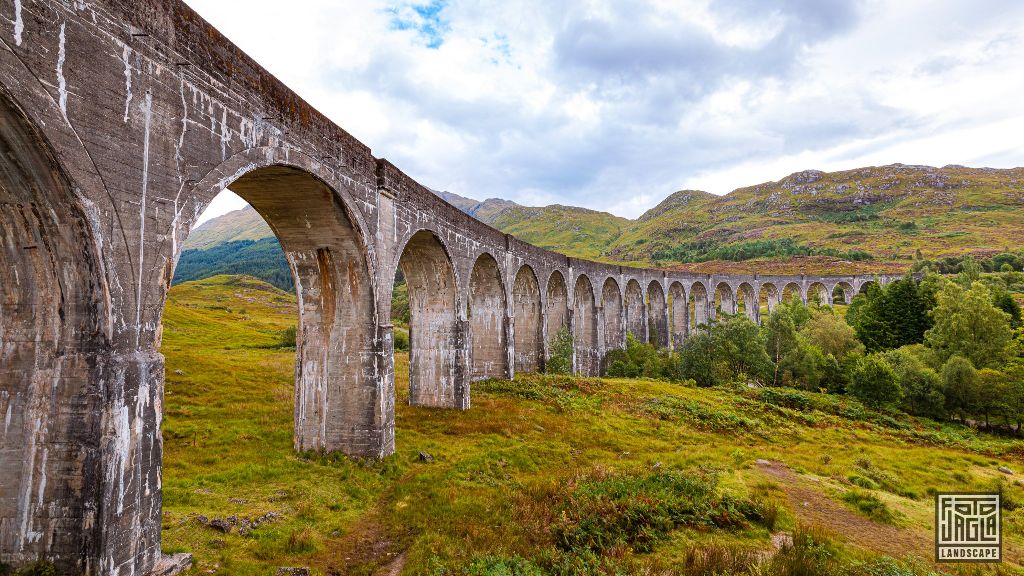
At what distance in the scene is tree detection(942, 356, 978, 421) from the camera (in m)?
26.0

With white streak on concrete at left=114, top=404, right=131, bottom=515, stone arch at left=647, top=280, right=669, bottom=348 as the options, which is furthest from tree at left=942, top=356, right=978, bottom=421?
white streak on concrete at left=114, top=404, right=131, bottom=515

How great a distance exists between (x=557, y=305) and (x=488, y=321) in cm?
1039

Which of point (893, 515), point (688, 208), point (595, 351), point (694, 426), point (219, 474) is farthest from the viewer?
point (688, 208)

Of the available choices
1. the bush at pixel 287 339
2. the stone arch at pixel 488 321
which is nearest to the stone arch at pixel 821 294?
the stone arch at pixel 488 321

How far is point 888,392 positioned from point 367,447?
100ft

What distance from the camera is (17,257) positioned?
20.0ft

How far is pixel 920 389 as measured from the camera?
2745 cm

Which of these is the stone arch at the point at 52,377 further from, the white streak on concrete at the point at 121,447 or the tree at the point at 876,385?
the tree at the point at 876,385

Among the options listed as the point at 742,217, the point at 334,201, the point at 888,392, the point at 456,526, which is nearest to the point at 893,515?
the point at 456,526

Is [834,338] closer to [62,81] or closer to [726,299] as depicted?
[726,299]

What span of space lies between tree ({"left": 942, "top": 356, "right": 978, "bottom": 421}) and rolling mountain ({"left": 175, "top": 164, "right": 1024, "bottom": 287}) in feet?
193

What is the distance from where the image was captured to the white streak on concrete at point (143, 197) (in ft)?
21.4

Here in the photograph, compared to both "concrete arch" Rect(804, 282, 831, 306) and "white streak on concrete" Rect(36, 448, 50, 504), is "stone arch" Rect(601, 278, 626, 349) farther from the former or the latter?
"concrete arch" Rect(804, 282, 831, 306)

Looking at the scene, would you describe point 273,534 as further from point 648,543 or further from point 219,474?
point 648,543
